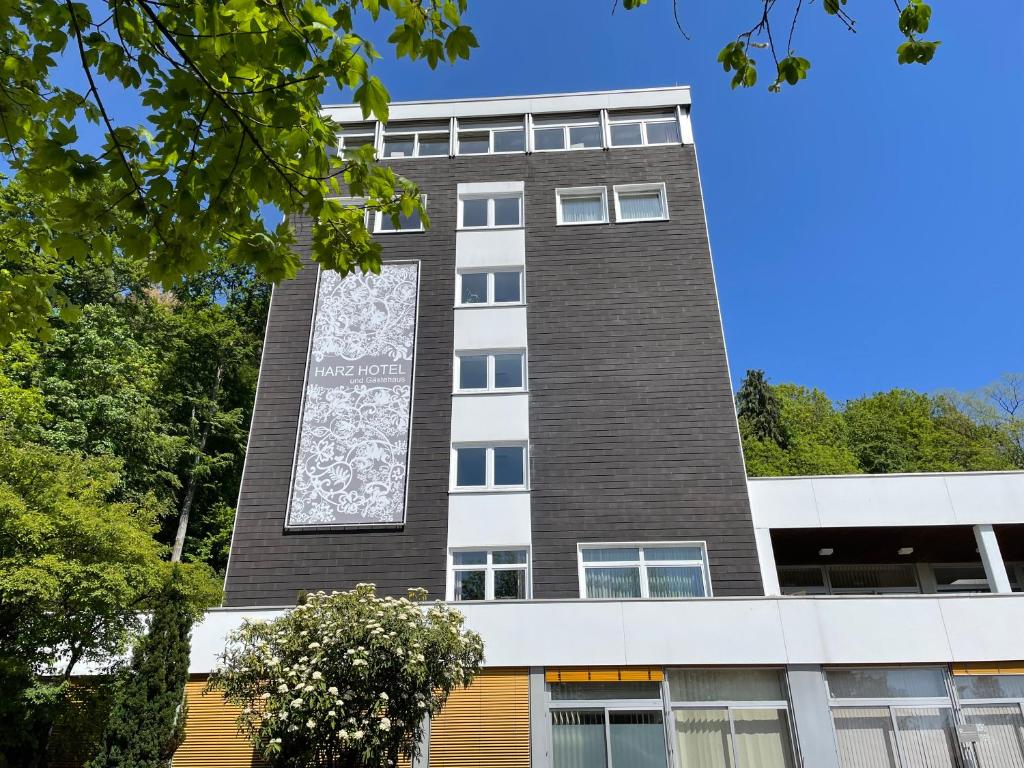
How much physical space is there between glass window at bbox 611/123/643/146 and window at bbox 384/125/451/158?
15.5 ft

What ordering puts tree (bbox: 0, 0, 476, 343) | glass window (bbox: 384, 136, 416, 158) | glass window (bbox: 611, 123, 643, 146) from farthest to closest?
glass window (bbox: 384, 136, 416, 158), glass window (bbox: 611, 123, 643, 146), tree (bbox: 0, 0, 476, 343)

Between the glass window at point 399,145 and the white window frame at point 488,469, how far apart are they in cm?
946

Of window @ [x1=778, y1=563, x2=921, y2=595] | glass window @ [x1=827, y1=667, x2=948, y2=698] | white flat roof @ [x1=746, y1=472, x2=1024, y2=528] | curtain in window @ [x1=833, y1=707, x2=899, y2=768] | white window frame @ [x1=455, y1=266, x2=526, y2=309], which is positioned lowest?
curtain in window @ [x1=833, y1=707, x2=899, y2=768]

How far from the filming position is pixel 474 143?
2042 centimetres

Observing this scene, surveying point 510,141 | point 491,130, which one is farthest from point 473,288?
point 491,130

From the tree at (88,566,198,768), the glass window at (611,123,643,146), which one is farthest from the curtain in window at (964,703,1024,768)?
the glass window at (611,123,643,146)

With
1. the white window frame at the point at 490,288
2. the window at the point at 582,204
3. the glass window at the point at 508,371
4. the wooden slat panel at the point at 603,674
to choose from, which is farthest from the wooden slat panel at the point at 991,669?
the window at the point at 582,204

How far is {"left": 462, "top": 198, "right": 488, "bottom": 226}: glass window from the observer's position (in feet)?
62.9

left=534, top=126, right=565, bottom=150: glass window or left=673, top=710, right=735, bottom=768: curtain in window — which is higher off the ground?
left=534, top=126, right=565, bottom=150: glass window

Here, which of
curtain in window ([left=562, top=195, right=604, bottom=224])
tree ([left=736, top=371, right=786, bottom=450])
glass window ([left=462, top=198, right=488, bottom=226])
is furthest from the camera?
tree ([left=736, top=371, right=786, bottom=450])

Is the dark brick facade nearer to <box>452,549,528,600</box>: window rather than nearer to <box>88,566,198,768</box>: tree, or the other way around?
<box>452,549,528,600</box>: window

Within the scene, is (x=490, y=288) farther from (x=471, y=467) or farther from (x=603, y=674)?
(x=603, y=674)

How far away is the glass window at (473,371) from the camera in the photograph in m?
16.7

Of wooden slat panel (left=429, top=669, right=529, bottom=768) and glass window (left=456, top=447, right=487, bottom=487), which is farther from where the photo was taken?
glass window (left=456, top=447, right=487, bottom=487)
